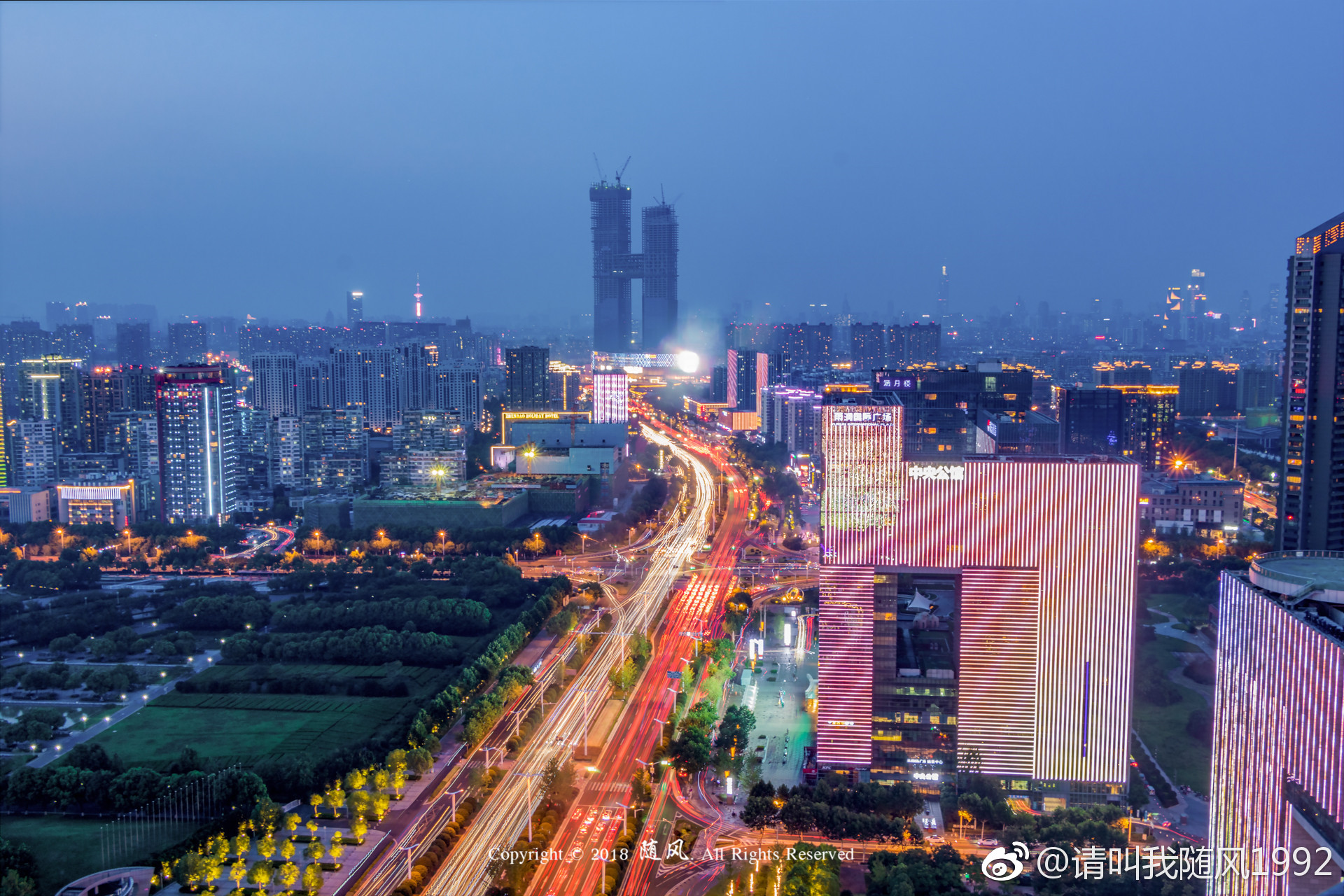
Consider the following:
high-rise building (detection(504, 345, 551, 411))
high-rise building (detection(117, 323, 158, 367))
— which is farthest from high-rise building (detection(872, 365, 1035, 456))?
high-rise building (detection(117, 323, 158, 367))

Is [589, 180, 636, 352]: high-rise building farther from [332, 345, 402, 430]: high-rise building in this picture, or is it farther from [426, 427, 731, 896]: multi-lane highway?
[426, 427, 731, 896]: multi-lane highway

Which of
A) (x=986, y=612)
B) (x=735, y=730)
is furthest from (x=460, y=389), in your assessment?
(x=986, y=612)

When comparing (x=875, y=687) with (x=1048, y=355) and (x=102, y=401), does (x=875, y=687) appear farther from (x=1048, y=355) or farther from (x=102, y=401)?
(x=1048, y=355)

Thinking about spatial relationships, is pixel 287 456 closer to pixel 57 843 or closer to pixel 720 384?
pixel 57 843

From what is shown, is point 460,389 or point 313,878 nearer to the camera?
point 313,878

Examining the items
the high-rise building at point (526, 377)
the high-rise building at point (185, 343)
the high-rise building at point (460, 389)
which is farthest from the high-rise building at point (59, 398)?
the high-rise building at point (185, 343)

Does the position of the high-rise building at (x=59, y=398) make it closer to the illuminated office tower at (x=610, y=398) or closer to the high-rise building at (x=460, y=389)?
the high-rise building at (x=460, y=389)

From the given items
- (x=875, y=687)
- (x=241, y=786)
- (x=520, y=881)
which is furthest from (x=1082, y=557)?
(x=241, y=786)
